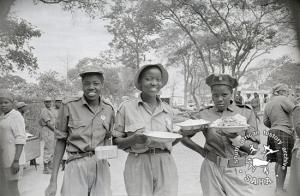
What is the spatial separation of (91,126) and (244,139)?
1.01 meters

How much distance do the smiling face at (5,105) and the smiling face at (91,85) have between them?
97 cm

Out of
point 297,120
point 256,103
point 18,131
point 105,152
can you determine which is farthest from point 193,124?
point 256,103

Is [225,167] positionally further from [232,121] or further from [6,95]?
[6,95]

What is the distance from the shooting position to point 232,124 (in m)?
2.06

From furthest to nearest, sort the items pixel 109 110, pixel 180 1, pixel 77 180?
pixel 180 1, pixel 109 110, pixel 77 180

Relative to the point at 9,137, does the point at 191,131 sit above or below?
above

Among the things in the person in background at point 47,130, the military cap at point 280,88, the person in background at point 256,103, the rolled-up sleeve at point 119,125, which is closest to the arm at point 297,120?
the military cap at point 280,88

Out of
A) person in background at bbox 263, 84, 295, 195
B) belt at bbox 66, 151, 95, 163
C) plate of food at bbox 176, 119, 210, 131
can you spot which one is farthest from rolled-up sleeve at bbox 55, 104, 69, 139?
person in background at bbox 263, 84, 295, 195

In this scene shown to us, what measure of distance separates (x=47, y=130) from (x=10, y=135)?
2.73 metres

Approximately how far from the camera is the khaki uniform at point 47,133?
5.32 m

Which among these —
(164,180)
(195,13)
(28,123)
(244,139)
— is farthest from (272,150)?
(28,123)

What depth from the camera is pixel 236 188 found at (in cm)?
215

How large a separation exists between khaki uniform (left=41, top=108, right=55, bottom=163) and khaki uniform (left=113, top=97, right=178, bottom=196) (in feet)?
11.4

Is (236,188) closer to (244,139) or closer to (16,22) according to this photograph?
(244,139)
